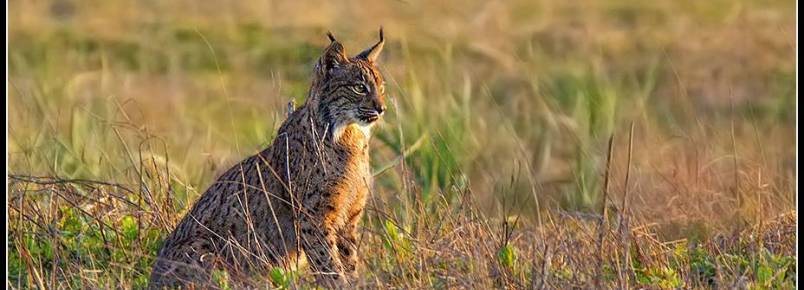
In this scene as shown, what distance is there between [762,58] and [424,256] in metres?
9.80

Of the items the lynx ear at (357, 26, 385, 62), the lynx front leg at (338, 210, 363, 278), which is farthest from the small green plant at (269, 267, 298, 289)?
the lynx ear at (357, 26, 385, 62)

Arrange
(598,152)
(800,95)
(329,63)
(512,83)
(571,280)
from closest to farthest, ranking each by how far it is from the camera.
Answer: (571,280)
(329,63)
(800,95)
(598,152)
(512,83)

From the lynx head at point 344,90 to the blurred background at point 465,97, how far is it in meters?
0.12

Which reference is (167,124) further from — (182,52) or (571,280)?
(571,280)

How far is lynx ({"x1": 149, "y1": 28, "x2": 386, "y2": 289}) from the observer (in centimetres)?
795

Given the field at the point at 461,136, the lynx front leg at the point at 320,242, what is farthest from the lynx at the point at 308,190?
the field at the point at 461,136

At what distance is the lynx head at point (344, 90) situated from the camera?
26.7 feet

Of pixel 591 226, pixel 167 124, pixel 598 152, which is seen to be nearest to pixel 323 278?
pixel 591 226

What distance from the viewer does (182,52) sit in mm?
17312

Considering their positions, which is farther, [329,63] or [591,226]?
[591,226]

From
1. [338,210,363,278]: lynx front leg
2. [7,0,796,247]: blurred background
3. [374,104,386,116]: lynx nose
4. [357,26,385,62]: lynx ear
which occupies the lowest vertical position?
[7,0,796,247]: blurred background

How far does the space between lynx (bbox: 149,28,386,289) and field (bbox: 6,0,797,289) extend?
0.18 metres

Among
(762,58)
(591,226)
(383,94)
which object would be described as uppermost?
(383,94)

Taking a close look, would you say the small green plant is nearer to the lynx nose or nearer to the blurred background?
the blurred background
